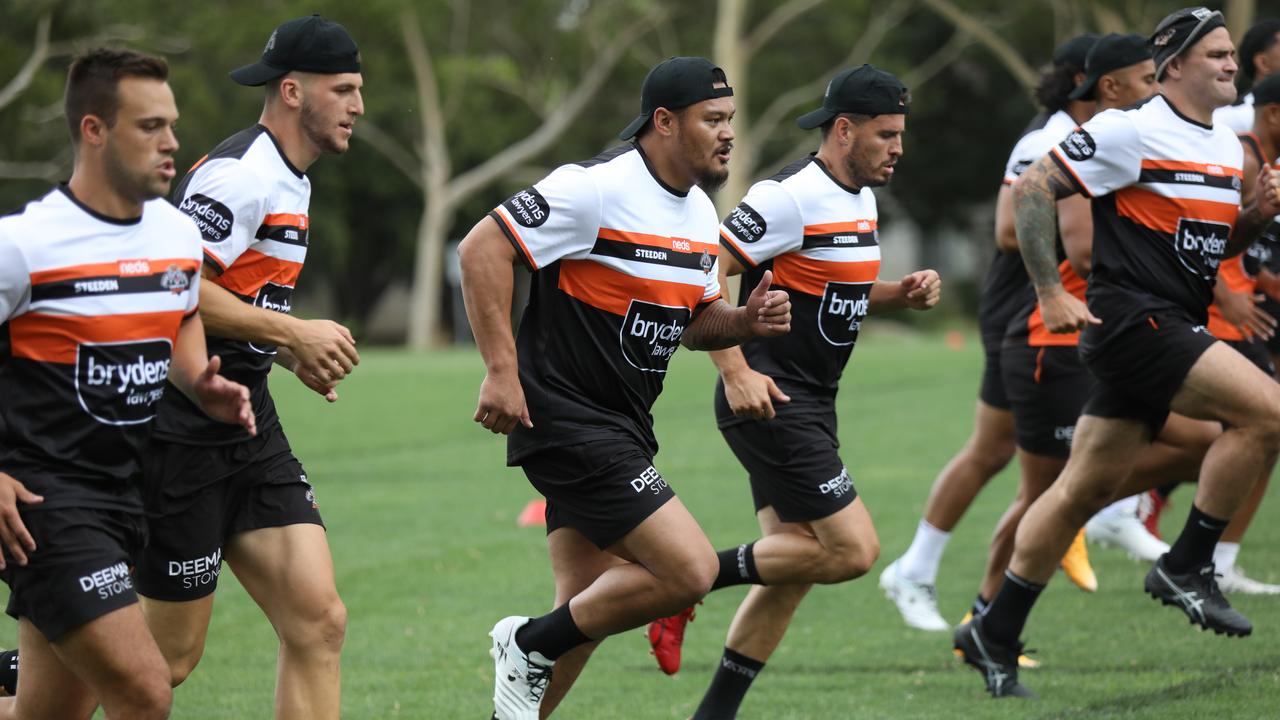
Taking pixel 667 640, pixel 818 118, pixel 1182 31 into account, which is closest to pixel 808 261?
pixel 818 118

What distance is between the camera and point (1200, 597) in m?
6.79

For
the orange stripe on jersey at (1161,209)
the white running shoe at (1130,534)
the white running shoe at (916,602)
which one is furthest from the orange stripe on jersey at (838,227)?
the white running shoe at (1130,534)

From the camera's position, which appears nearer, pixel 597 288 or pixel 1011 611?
pixel 597 288

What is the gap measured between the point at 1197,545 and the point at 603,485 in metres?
2.70

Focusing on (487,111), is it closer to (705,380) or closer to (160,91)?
(705,380)

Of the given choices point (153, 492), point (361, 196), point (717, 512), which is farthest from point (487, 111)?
point (153, 492)

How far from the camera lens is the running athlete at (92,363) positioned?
14.9 feet

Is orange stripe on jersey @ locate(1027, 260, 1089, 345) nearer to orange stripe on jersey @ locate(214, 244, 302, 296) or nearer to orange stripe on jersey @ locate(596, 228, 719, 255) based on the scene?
orange stripe on jersey @ locate(596, 228, 719, 255)

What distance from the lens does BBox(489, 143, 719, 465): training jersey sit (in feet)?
18.7

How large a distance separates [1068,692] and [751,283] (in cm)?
218

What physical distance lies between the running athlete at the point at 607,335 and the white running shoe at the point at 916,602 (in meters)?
2.99

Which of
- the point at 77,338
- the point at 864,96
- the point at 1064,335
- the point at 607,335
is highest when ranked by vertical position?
the point at 864,96

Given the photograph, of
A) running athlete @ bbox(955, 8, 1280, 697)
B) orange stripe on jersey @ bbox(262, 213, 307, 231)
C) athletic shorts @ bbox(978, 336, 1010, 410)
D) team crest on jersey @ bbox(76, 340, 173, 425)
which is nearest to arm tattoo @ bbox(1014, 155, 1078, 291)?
running athlete @ bbox(955, 8, 1280, 697)

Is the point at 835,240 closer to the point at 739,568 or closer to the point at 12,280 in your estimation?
the point at 739,568
